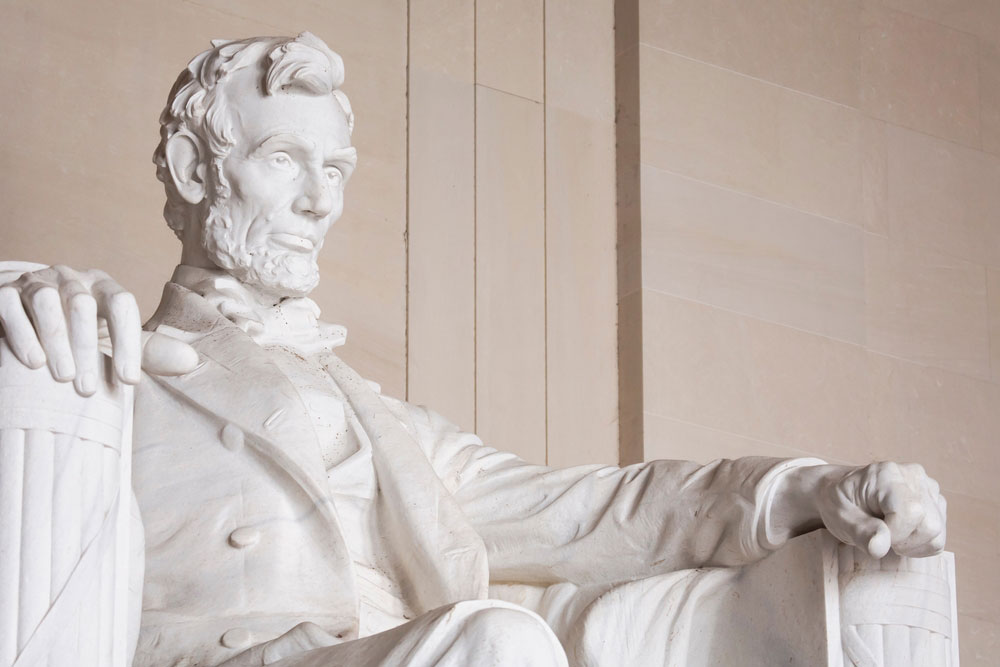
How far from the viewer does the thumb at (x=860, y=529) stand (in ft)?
12.1

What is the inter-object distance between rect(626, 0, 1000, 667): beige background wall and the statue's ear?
6.65 feet

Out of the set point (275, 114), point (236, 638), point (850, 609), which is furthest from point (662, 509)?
point (275, 114)

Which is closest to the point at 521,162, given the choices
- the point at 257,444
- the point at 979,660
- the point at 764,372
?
the point at 764,372

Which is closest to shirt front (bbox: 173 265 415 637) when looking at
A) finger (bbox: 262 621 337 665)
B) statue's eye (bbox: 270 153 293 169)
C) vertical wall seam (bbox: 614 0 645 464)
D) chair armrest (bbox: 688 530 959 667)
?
statue's eye (bbox: 270 153 293 169)

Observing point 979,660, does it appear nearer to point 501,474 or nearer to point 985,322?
point 985,322

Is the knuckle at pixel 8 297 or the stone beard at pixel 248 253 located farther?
the stone beard at pixel 248 253

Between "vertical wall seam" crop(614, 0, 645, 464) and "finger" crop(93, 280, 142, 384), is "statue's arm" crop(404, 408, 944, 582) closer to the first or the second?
"finger" crop(93, 280, 142, 384)

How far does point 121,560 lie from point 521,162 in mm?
3108

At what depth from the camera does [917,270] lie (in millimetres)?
6668

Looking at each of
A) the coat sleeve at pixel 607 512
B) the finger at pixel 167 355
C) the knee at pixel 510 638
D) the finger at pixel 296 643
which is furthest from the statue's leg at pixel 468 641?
the coat sleeve at pixel 607 512

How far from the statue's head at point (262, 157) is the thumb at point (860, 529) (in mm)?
1101

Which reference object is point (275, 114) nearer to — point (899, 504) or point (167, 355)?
point (167, 355)

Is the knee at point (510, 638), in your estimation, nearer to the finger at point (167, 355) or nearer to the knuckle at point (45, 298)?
the finger at point (167, 355)

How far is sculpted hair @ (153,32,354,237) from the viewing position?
4.18 m
